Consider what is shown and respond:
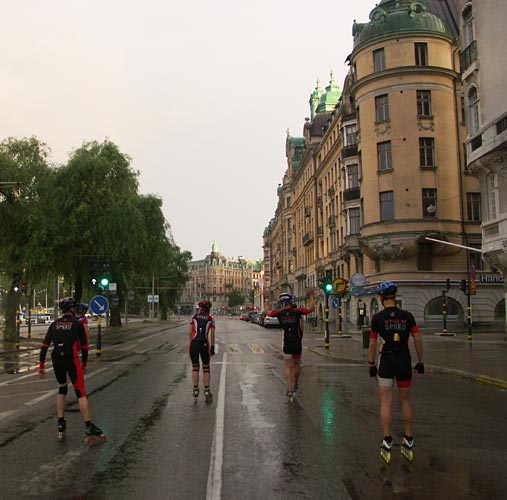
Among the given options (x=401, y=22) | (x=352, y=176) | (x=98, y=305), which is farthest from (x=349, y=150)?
(x=98, y=305)

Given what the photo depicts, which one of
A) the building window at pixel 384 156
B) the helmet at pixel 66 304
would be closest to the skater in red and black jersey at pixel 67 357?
the helmet at pixel 66 304

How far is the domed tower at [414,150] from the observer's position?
132 ft

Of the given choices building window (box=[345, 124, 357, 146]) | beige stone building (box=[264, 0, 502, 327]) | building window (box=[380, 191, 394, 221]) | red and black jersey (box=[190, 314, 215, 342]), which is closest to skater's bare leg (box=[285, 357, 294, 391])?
red and black jersey (box=[190, 314, 215, 342])

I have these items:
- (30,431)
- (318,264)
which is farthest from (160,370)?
(318,264)

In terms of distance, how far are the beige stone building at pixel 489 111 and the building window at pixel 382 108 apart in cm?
1367

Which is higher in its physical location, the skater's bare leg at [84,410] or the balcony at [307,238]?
the balcony at [307,238]

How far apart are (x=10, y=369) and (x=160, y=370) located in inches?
194

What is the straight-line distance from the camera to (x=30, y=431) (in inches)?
306

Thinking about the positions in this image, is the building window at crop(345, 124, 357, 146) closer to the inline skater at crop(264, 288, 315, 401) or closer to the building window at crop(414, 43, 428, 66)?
the building window at crop(414, 43, 428, 66)

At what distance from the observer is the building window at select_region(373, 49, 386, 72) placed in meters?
41.5

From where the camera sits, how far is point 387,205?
4094 cm

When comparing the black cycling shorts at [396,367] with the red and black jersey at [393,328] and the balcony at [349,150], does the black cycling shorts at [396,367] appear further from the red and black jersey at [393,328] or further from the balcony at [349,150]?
the balcony at [349,150]

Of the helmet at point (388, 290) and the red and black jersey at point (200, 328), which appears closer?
the helmet at point (388, 290)

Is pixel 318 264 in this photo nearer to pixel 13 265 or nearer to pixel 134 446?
pixel 13 265
